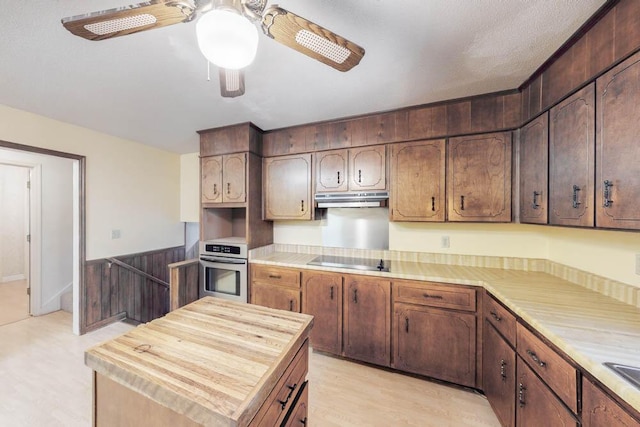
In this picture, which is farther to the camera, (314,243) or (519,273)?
(314,243)

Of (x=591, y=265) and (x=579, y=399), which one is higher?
(x=591, y=265)

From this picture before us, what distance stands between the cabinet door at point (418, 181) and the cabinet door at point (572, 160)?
2.48ft

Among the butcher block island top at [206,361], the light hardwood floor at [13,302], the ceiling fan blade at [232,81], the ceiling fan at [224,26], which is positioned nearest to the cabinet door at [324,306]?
the butcher block island top at [206,361]

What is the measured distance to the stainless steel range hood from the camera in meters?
2.38

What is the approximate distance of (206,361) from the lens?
33.1 inches

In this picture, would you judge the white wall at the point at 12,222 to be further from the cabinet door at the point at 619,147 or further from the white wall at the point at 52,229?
the cabinet door at the point at 619,147

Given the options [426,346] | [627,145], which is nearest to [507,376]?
[426,346]

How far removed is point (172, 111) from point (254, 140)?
82cm

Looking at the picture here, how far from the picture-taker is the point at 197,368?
800 millimetres

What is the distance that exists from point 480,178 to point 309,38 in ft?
6.19

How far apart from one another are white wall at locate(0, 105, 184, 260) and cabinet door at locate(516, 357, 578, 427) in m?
4.21

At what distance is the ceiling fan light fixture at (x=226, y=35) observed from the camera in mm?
805

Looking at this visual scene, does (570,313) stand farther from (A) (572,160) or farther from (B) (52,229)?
(B) (52,229)

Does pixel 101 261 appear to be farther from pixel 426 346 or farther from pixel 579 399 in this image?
pixel 579 399
